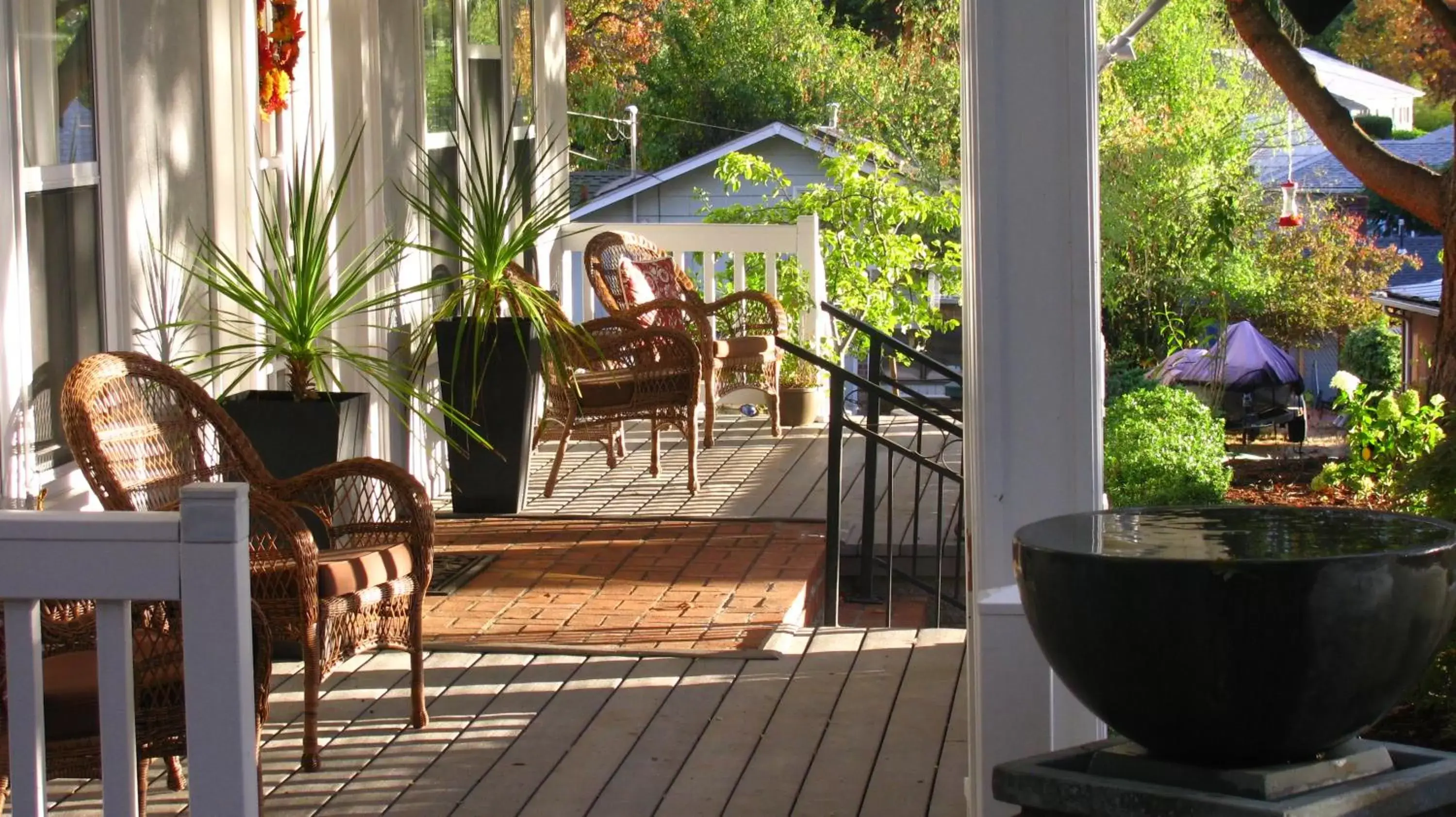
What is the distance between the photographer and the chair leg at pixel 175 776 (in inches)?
127

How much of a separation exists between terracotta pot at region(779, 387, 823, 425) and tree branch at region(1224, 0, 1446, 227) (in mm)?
2950

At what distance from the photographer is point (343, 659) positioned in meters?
3.54

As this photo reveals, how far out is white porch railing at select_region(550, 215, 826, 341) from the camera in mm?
8172

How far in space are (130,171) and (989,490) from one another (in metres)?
2.61

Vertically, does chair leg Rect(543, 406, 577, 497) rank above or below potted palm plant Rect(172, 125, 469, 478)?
below

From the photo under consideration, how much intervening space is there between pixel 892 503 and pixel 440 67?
2.52m

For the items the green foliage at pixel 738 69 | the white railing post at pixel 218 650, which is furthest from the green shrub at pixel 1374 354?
the white railing post at pixel 218 650

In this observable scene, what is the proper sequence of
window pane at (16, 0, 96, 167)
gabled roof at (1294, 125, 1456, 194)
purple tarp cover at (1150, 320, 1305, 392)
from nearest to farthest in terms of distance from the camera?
window pane at (16, 0, 96, 167)
purple tarp cover at (1150, 320, 1305, 392)
gabled roof at (1294, 125, 1456, 194)

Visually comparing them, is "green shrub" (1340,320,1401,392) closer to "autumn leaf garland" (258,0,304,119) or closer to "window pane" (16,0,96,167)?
"autumn leaf garland" (258,0,304,119)

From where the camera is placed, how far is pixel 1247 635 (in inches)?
62.4

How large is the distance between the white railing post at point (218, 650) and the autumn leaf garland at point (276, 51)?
3.52m

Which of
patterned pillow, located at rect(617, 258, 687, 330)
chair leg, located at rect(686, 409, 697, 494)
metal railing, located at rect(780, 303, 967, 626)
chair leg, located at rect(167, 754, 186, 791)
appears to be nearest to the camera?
chair leg, located at rect(167, 754, 186, 791)

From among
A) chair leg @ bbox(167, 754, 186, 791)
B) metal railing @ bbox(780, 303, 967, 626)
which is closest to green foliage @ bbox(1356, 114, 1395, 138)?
metal railing @ bbox(780, 303, 967, 626)

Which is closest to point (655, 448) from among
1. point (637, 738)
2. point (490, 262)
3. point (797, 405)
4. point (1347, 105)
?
point (490, 262)
